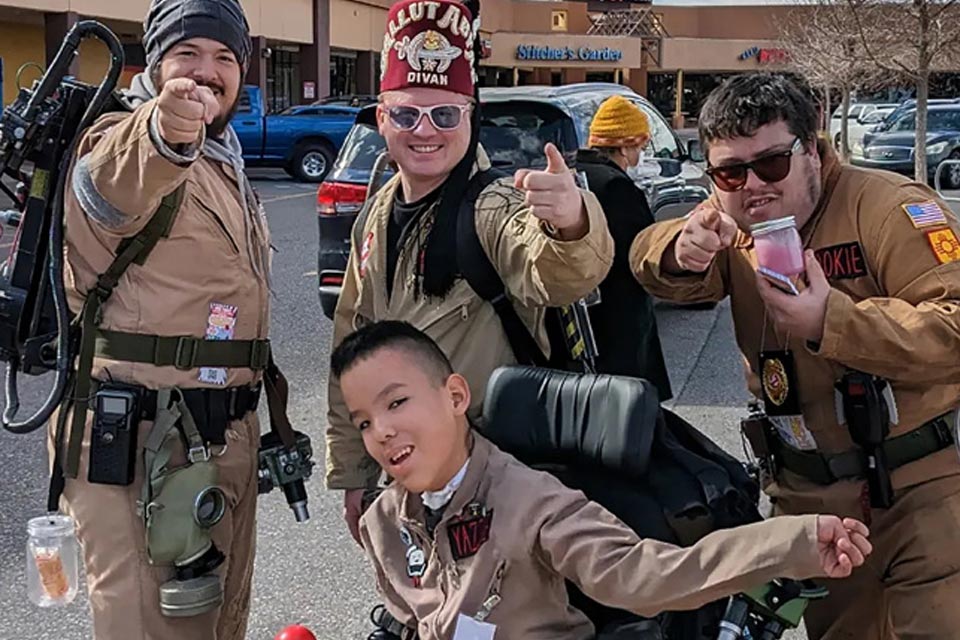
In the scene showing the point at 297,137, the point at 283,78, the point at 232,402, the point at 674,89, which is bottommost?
the point at 232,402

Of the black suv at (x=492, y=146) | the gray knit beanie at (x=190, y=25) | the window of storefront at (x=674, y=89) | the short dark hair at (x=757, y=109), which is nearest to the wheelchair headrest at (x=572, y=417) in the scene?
the short dark hair at (x=757, y=109)

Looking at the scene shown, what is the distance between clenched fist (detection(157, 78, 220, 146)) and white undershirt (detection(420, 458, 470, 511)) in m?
0.92

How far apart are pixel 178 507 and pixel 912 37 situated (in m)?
17.6

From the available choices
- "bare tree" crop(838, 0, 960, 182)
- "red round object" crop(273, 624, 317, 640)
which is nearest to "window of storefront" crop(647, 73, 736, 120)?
"bare tree" crop(838, 0, 960, 182)

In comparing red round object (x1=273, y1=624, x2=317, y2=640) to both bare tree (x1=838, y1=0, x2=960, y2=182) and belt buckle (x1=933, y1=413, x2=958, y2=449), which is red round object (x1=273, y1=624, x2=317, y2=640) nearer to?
belt buckle (x1=933, y1=413, x2=958, y2=449)

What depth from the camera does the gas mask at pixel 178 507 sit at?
2615mm

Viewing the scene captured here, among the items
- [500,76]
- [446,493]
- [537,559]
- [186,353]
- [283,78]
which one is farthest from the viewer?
[500,76]

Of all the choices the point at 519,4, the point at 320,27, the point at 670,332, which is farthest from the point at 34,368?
the point at 519,4

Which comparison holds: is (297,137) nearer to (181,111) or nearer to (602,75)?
(181,111)

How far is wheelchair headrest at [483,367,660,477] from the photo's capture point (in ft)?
8.15

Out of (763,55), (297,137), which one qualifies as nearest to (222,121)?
(297,137)

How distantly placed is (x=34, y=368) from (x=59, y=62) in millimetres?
735

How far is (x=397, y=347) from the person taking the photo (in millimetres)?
2461

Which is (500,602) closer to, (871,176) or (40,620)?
(871,176)
